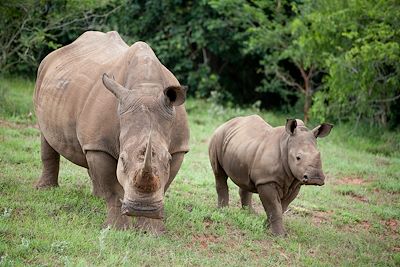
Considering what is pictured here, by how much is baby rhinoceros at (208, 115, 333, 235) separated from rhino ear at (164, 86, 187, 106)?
5.70 feet

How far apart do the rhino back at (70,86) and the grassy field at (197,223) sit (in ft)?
2.20

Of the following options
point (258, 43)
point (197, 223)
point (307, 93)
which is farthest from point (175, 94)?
point (307, 93)

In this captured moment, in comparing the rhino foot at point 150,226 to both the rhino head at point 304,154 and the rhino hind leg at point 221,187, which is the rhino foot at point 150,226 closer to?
the rhino head at point 304,154

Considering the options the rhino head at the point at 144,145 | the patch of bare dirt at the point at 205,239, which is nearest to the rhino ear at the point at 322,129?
the patch of bare dirt at the point at 205,239

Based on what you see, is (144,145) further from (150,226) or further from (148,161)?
(150,226)

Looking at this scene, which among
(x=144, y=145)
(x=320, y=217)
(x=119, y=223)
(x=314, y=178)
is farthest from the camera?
(x=320, y=217)

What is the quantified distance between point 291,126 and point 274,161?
43 cm

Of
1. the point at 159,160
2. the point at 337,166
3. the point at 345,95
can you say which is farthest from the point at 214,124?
the point at 159,160

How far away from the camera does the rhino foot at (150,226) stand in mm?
6647

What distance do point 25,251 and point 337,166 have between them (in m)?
7.55

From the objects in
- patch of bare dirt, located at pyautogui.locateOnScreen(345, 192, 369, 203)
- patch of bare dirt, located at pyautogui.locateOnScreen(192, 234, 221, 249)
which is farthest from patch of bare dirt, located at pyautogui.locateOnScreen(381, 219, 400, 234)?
patch of bare dirt, located at pyautogui.locateOnScreen(192, 234, 221, 249)

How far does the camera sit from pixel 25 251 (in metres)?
5.57

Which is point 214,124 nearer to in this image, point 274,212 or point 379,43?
point 379,43

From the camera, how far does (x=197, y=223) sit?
7.35 meters
